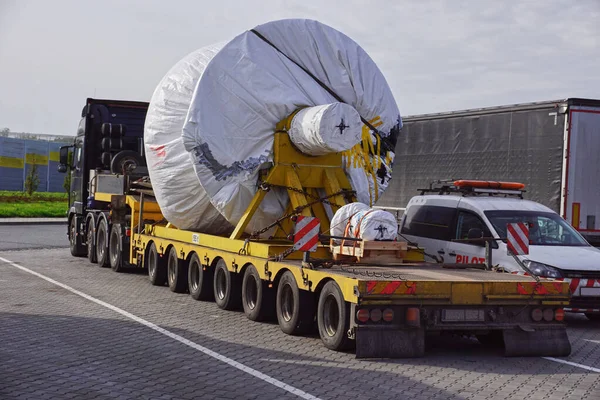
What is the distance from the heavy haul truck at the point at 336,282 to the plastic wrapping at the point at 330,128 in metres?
0.67

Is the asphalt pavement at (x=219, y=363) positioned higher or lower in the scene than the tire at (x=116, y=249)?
lower

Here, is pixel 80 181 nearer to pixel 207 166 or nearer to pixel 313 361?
pixel 207 166

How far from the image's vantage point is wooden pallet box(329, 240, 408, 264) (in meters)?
10.9

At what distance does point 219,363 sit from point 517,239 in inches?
178

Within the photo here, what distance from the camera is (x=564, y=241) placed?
13562mm

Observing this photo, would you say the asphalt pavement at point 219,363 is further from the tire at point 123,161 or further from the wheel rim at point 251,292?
the tire at point 123,161

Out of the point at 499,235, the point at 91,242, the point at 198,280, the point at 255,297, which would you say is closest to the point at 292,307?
the point at 255,297

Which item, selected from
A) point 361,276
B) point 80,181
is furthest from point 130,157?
point 361,276

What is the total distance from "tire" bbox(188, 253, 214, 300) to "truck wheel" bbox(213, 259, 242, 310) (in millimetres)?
497

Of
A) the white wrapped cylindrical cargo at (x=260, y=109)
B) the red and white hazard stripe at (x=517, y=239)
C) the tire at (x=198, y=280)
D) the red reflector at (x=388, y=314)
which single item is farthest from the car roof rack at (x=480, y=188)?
the red reflector at (x=388, y=314)

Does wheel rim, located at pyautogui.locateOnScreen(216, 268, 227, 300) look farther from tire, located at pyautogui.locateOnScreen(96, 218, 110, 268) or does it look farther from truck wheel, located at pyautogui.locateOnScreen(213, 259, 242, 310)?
tire, located at pyautogui.locateOnScreen(96, 218, 110, 268)

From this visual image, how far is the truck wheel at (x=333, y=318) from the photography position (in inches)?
384

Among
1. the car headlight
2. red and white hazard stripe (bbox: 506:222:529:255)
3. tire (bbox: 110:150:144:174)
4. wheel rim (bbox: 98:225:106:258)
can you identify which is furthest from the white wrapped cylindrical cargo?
wheel rim (bbox: 98:225:106:258)

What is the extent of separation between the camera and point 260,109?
1277 cm
